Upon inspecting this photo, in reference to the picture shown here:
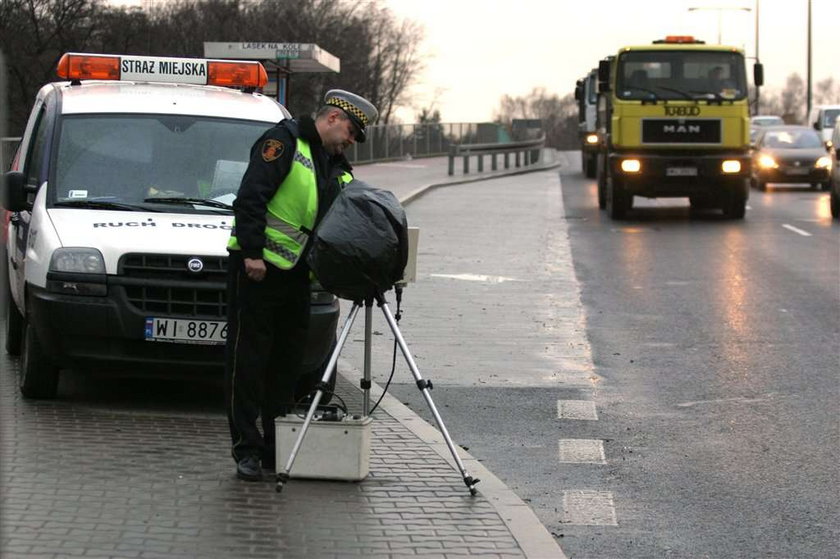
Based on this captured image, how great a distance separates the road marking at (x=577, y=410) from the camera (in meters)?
9.29

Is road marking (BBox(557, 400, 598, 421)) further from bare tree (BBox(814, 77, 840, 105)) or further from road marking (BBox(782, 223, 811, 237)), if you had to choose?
bare tree (BBox(814, 77, 840, 105))

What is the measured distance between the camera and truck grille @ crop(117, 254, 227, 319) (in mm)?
8461

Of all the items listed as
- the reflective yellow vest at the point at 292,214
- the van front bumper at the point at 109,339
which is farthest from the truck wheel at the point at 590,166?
the reflective yellow vest at the point at 292,214

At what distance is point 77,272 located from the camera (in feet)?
27.8

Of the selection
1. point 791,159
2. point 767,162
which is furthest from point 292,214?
point 767,162

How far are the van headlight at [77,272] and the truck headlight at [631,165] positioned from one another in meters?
19.2

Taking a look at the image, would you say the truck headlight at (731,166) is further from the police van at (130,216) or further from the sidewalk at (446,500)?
the sidewalk at (446,500)

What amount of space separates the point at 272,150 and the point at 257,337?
844 millimetres

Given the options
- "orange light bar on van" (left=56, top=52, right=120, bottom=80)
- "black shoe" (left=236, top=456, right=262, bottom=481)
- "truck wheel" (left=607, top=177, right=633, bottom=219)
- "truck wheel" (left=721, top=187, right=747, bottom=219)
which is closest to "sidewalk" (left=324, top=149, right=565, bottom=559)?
"black shoe" (left=236, top=456, right=262, bottom=481)

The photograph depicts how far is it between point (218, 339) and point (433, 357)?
342 centimetres

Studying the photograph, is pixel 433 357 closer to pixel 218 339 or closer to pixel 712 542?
pixel 218 339

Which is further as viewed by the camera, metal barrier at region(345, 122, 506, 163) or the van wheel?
metal barrier at region(345, 122, 506, 163)

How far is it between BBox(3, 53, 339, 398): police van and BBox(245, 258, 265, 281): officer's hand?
161 cm

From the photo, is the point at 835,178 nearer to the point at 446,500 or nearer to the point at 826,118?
the point at 446,500
